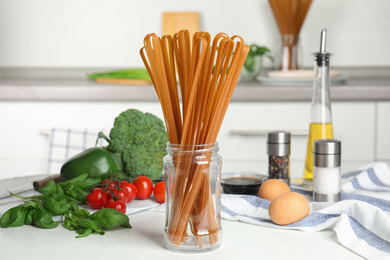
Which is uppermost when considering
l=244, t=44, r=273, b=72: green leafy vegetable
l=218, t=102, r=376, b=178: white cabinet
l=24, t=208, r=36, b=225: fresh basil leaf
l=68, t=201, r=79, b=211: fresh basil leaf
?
A: l=244, t=44, r=273, b=72: green leafy vegetable

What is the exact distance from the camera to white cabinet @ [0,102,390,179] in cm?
232

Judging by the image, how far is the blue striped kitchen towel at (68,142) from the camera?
2059 mm

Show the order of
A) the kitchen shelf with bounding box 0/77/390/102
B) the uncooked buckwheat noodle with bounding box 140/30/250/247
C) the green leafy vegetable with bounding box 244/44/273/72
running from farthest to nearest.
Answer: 1. the green leafy vegetable with bounding box 244/44/273/72
2. the kitchen shelf with bounding box 0/77/390/102
3. the uncooked buckwheat noodle with bounding box 140/30/250/247

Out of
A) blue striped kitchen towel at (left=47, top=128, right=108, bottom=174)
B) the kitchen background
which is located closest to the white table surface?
blue striped kitchen towel at (left=47, top=128, right=108, bottom=174)

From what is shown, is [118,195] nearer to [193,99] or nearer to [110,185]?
[110,185]

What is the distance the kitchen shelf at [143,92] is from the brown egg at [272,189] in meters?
1.11

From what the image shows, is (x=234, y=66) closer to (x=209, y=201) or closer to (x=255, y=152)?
(x=209, y=201)

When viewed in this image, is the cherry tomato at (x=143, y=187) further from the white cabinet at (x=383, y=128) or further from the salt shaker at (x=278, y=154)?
the white cabinet at (x=383, y=128)

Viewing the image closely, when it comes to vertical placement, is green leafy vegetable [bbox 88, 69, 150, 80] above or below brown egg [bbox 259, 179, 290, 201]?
above

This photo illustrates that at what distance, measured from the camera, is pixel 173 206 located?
36.4 inches

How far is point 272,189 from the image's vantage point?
1206 millimetres

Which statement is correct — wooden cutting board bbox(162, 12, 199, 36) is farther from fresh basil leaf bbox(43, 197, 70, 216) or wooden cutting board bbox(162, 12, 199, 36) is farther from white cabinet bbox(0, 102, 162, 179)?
fresh basil leaf bbox(43, 197, 70, 216)

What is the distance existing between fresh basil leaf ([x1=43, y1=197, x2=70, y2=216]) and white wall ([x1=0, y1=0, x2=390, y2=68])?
183 cm

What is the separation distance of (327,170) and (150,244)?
1.36 ft
